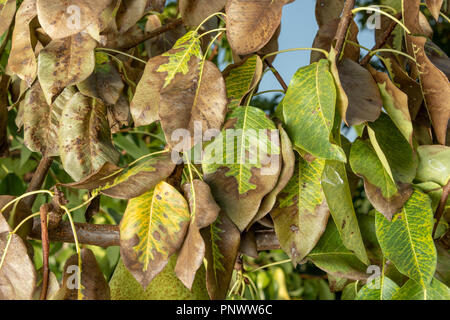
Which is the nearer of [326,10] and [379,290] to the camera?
[379,290]

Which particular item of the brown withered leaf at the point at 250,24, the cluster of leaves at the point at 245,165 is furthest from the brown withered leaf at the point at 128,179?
the brown withered leaf at the point at 250,24

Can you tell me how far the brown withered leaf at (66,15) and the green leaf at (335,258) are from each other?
25cm

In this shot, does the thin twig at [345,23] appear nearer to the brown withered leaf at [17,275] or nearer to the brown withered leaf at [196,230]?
the brown withered leaf at [196,230]

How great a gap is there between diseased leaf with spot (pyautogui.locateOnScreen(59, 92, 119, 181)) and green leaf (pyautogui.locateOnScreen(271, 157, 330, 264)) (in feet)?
0.55

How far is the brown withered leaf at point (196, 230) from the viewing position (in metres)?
0.37

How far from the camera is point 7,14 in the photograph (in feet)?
1.61

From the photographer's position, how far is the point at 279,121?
0.44 m

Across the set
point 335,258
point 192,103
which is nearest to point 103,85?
point 192,103

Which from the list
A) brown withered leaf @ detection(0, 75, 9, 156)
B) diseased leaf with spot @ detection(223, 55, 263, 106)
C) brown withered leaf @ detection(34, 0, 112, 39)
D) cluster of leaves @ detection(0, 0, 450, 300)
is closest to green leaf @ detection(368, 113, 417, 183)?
cluster of leaves @ detection(0, 0, 450, 300)

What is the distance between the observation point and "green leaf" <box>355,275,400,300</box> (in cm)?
44

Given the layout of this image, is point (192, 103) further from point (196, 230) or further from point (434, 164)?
point (434, 164)

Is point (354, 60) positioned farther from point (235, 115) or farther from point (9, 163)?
point (9, 163)

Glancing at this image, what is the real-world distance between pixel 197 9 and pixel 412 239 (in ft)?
0.91
